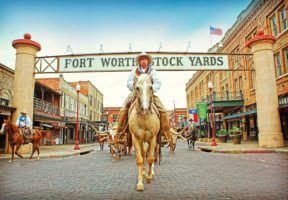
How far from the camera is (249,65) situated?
2103 centimetres

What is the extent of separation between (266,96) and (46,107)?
24.0m

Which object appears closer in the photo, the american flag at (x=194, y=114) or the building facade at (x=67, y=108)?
the building facade at (x=67, y=108)

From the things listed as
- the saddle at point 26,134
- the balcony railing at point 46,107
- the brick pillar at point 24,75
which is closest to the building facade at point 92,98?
the balcony railing at point 46,107

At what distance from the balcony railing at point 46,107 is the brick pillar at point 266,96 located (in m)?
21.7

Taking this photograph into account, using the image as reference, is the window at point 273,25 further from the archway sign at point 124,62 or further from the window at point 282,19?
the archway sign at point 124,62

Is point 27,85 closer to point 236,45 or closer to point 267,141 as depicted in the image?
point 267,141

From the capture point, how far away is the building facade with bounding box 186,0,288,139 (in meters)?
21.5

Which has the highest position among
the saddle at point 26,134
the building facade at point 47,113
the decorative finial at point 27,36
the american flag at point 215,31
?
the american flag at point 215,31

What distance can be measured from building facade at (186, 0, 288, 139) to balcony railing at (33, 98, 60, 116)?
1848 centimetres

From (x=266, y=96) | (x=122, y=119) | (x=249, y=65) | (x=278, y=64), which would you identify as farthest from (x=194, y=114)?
(x=122, y=119)

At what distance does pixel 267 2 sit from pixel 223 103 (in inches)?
457

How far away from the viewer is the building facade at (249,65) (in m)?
21.5

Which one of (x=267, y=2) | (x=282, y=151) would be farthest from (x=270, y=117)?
(x=267, y=2)

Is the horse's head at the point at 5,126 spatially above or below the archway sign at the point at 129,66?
below
